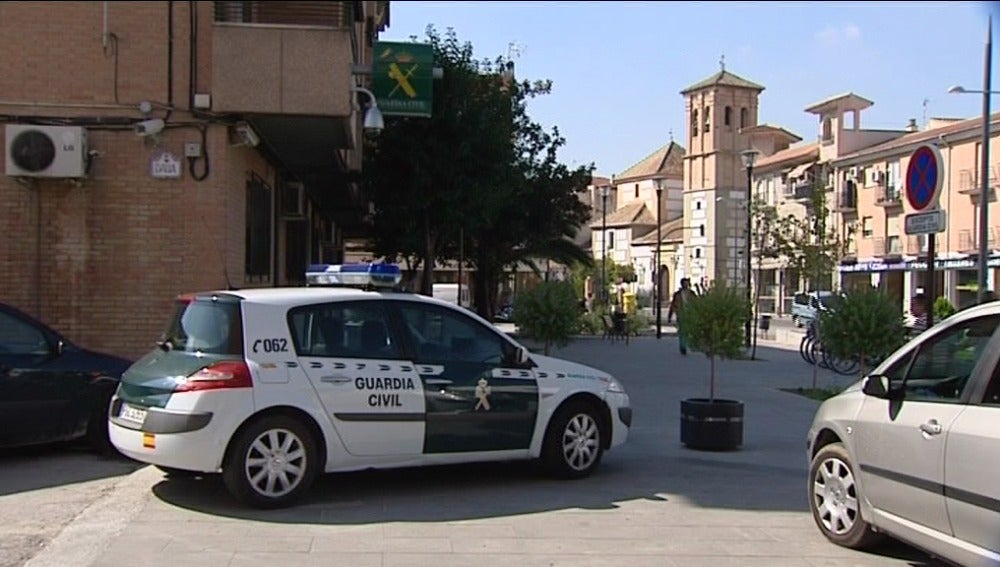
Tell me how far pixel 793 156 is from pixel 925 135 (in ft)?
54.2

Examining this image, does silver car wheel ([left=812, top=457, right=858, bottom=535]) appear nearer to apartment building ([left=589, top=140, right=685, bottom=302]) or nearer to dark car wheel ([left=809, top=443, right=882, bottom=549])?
dark car wheel ([left=809, top=443, right=882, bottom=549])

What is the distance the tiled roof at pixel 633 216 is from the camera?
99.2m

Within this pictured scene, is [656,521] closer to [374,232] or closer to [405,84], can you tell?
[405,84]

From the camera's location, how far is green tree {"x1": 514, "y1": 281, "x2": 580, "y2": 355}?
42.9ft

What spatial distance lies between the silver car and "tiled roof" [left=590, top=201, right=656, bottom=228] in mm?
91895

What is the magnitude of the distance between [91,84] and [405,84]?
430 cm

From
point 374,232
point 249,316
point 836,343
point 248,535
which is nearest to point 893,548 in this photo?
point 248,535

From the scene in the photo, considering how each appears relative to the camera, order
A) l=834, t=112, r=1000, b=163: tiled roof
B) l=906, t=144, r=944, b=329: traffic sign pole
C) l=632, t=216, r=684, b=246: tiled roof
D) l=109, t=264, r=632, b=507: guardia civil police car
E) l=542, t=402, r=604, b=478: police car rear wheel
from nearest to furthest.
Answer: l=109, t=264, r=632, b=507: guardia civil police car → l=542, t=402, r=604, b=478: police car rear wheel → l=906, t=144, r=944, b=329: traffic sign pole → l=834, t=112, r=1000, b=163: tiled roof → l=632, t=216, r=684, b=246: tiled roof

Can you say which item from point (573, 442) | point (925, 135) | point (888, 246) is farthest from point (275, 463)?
point (888, 246)

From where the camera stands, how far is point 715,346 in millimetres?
11125

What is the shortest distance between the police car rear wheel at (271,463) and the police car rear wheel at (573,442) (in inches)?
81.0

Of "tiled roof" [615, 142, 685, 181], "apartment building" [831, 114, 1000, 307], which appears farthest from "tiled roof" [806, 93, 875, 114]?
"tiled roof" [615, 142, 685, 181]

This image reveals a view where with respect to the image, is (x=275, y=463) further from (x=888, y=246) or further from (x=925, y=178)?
(x=888, y=246)

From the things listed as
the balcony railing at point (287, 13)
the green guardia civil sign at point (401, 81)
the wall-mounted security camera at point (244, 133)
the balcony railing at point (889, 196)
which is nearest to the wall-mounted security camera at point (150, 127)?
the wall-mounted security camera at point (244, 133)
